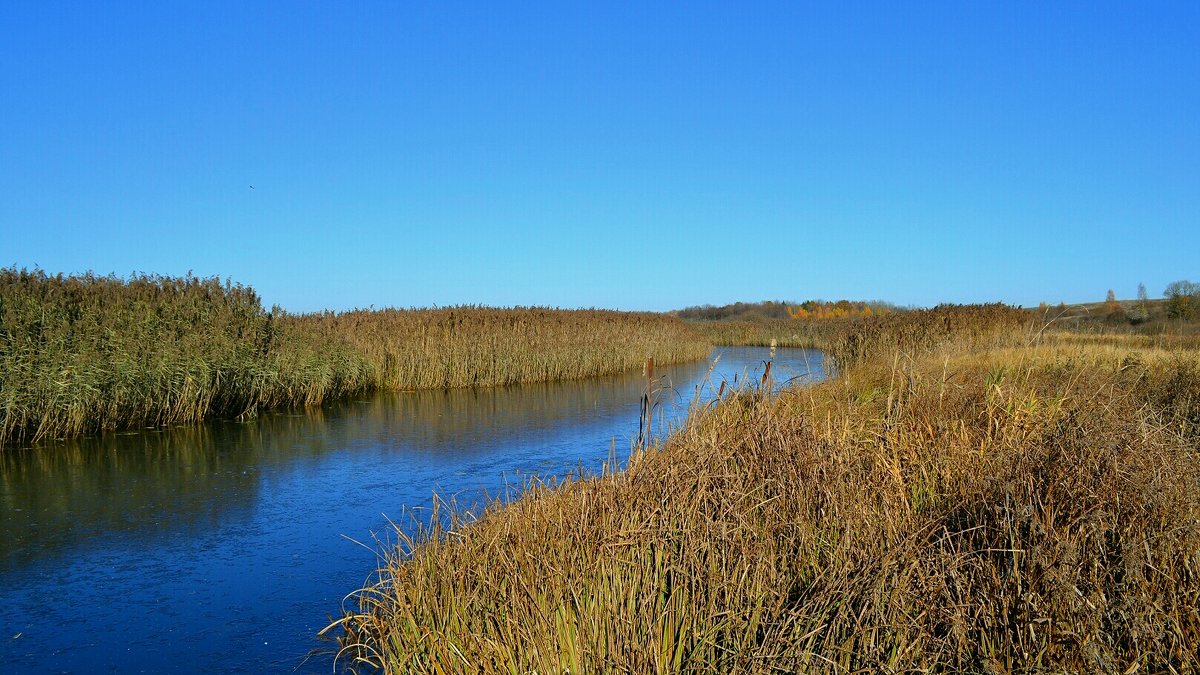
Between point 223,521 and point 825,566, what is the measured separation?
17.1 ft

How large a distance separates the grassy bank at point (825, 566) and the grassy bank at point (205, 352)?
7.52m

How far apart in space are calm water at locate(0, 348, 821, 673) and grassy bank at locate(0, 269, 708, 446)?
60 centimetres

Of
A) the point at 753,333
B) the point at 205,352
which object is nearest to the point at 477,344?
the point at 205,352

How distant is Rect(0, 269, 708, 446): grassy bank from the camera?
10195mm

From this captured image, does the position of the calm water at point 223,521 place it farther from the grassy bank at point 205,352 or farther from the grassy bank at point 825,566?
the grassy bank at point 825,566

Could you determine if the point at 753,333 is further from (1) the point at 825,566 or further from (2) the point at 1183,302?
(1) the point at 825,566

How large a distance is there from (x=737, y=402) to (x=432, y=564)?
2.54 meters

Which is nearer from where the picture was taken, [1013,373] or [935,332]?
[1013,373]

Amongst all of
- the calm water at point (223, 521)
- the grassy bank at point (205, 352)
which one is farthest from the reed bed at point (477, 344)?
the calm water at point (223, 521)

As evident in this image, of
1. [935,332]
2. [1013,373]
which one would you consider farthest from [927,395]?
[935,332]

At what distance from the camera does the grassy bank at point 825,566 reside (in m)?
3.14

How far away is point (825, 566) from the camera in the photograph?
3793mm

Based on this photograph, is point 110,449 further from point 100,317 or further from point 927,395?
point 927,395

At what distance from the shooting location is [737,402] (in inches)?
234
